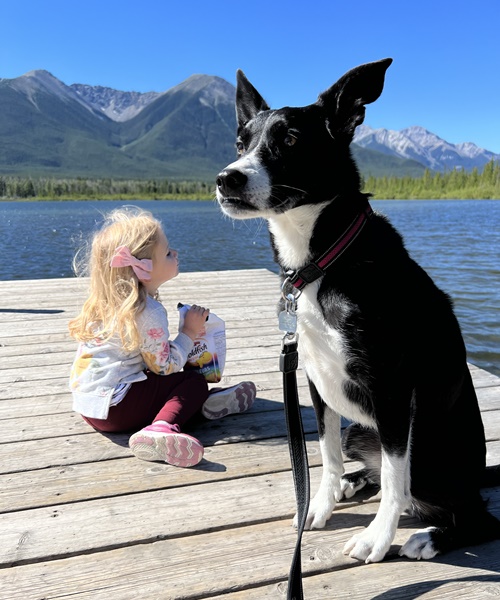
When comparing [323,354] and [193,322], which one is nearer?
[323,354]

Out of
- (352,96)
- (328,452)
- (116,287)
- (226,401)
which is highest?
(352,96)

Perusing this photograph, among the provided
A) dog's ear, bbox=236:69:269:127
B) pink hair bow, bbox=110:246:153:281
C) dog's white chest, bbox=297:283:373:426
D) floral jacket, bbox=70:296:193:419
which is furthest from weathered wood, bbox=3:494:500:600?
dog's ear, bbox=236:69:269:127

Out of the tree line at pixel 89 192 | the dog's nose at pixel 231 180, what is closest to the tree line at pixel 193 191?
the tree line at pixel 89 192

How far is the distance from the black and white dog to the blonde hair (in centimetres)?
111

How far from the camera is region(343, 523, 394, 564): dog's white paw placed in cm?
191

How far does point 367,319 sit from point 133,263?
152 centimetres

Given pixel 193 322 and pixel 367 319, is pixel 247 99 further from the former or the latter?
pixel 193 322

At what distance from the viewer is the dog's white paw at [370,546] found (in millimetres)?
1905

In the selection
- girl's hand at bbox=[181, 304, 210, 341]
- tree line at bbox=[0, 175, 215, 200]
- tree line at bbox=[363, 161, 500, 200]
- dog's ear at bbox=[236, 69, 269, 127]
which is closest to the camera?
dog's ear at bbox=[236, 69, 269, 127]

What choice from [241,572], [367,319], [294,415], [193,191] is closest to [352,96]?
[367,319]

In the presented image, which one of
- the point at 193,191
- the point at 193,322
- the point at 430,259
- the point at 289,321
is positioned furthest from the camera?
the point at 193,191

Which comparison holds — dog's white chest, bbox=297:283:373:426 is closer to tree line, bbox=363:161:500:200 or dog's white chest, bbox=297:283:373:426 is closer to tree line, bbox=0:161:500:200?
tree line, bbox=0:161:500:200

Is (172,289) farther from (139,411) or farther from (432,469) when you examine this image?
(432,469)

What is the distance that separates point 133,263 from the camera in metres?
2.89
